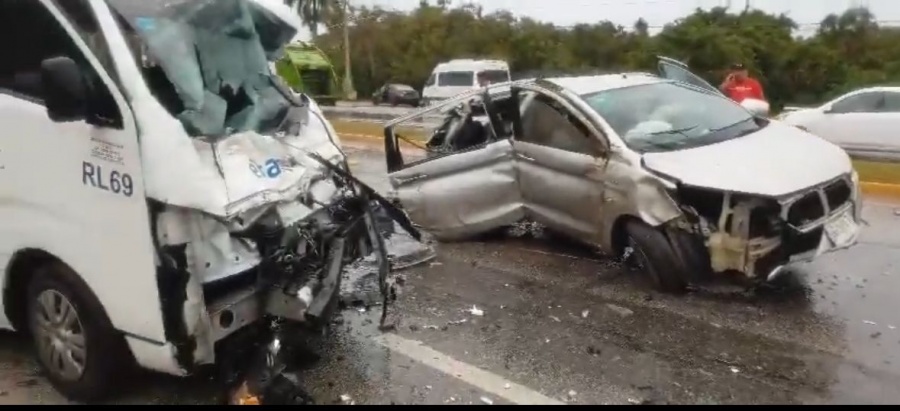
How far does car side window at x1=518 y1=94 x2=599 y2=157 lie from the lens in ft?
23.4

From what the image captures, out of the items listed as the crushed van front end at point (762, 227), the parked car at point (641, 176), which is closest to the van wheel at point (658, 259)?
the parked car at point (641, 176)

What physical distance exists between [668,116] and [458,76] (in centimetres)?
2295

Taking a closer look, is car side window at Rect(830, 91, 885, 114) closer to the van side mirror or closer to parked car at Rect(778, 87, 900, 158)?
parked car at Rect(778, 87, 900, 158)

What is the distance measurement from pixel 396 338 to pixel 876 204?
6.59m

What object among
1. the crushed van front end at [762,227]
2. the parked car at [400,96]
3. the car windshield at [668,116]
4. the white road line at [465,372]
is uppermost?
the car windshield at [668,116]

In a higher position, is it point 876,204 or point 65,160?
point 65,160

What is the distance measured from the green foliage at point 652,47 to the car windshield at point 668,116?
1461cm

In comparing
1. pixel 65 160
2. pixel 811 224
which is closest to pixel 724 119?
pixel 811 224

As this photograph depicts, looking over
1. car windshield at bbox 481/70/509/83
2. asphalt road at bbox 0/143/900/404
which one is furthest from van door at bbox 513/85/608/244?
car windshield at bbox 481/70/509/83

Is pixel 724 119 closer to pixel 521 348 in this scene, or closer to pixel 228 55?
pixel 521 348

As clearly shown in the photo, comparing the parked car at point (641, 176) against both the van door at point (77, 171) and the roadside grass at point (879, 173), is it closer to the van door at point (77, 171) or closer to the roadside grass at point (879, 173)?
the van door at point (77, 171)

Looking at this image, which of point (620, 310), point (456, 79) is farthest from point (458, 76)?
point (620, 310)

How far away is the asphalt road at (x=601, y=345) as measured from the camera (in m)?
4.71

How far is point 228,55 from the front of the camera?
5.17 metres
